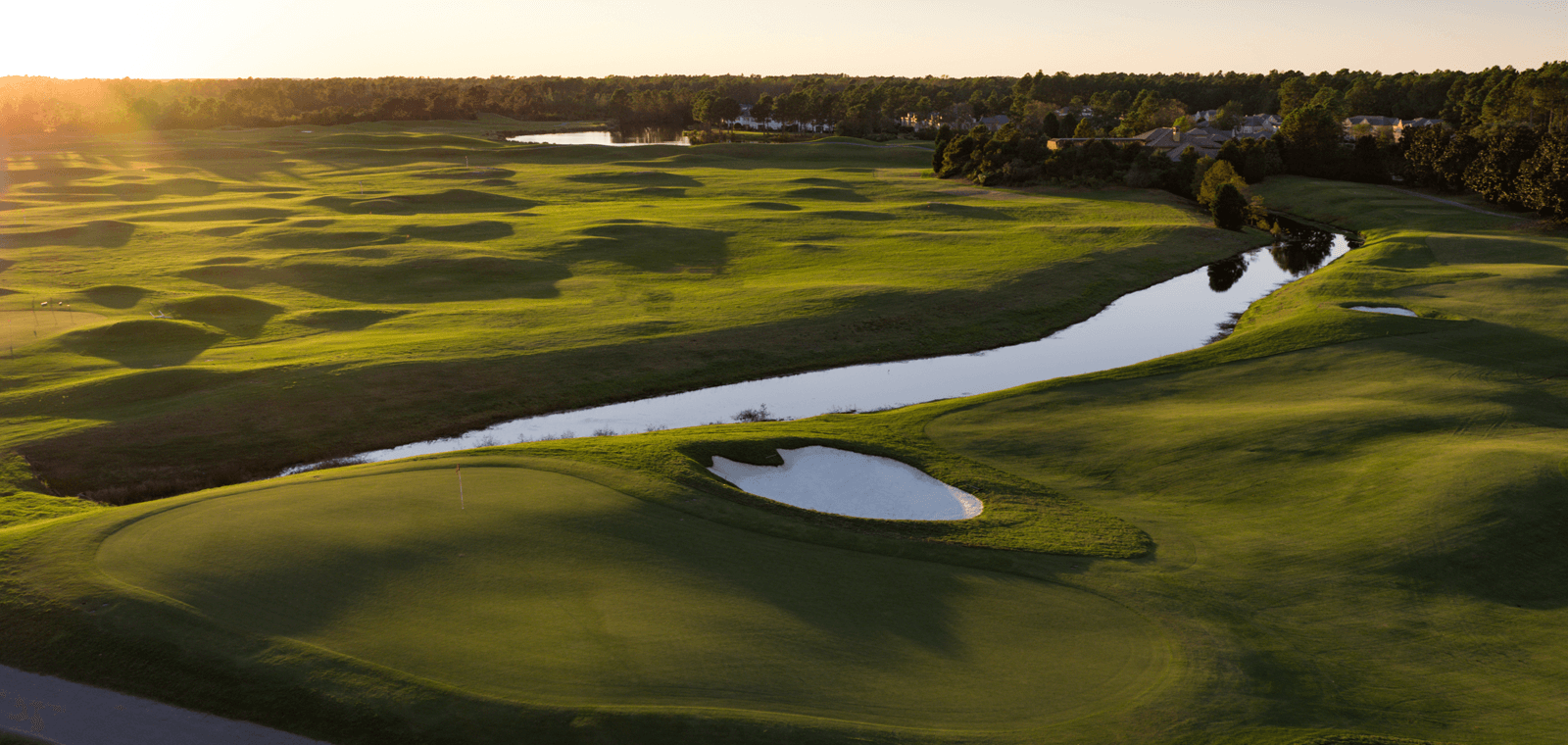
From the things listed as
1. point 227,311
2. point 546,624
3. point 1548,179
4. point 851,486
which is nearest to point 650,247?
point 227,311

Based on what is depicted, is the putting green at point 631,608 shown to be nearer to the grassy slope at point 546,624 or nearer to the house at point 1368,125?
the grassy slope at point 546,624

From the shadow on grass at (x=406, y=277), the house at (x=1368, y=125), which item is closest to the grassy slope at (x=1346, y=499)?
the shadow on grass at (x=406, y=277)

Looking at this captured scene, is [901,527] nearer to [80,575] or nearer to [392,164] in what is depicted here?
[80,575]

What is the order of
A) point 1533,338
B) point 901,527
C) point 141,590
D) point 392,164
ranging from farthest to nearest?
point 392,164, point 1533,338, point 901,527, point 141,590

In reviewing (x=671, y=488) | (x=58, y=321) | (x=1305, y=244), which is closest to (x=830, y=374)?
(x=671, y=488)

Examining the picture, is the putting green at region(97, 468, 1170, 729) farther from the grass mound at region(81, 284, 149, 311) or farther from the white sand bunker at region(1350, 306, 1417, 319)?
the white sand bunker at region(1350, 306, 1417, 319)

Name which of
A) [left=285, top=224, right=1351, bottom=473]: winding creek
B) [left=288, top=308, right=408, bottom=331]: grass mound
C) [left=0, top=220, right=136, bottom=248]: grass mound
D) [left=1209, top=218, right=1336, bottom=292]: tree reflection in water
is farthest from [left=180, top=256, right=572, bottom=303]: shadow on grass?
[left=1209, top=218, right=1336, bottom=292]: tree reflection in water
